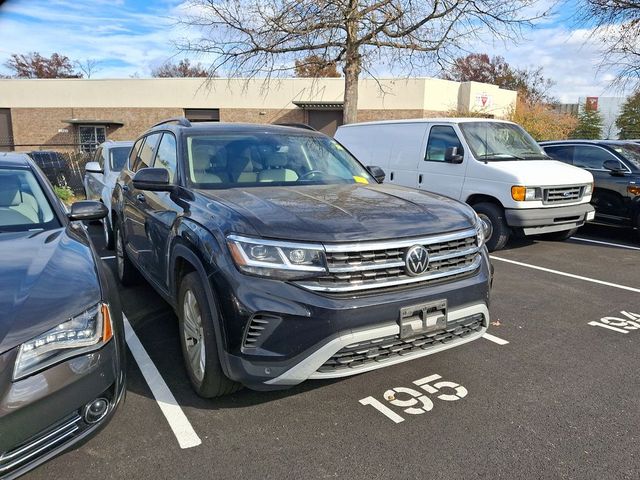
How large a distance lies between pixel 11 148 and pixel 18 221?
114ft

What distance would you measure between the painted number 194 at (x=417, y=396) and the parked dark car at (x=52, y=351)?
1537 millimetres

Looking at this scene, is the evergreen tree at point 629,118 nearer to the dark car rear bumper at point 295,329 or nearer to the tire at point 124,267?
the tire at point 124,267

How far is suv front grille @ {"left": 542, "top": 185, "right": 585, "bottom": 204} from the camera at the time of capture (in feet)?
23.7

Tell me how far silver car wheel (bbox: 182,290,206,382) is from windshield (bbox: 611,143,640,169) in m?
8.08

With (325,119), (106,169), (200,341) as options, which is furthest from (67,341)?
(325,119)

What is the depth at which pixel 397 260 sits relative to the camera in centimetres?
288

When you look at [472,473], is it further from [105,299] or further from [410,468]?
[105,299]

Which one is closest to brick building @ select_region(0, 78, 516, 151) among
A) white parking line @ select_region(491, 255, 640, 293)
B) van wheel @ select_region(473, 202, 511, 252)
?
van wheel @ select_region(473, 202, 511, 252)

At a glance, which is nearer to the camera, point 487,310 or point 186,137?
point 487,310

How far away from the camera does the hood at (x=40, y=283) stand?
2.14 m

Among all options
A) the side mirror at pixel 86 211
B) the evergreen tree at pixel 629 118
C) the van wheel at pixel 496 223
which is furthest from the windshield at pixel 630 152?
the evergreen tree at pixel 629 118

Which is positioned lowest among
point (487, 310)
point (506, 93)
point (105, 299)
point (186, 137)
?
point (487, 310)

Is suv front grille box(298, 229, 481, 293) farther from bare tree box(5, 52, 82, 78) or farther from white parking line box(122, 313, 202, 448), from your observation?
bare tree box(5, 52, 82, 78)

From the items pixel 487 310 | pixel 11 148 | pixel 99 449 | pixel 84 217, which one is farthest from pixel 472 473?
pixel 11 148
